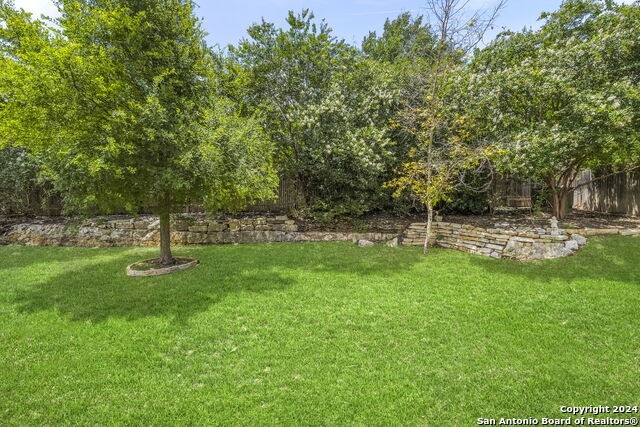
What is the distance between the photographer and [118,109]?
17.3 ft

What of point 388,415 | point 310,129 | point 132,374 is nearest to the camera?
point 388,415

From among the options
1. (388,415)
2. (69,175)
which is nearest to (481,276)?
(388,415)

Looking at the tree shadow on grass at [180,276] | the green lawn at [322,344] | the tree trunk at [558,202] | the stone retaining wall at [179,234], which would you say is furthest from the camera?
the stone retaining wall at [179,234]

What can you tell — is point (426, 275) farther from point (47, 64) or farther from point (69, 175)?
point (47, 64)

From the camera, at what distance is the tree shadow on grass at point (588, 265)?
16.9 ft

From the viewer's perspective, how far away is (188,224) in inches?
357

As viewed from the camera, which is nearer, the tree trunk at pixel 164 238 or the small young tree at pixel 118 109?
the small young tree at pixel 118 109

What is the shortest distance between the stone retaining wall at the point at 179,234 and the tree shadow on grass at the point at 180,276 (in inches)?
28.9

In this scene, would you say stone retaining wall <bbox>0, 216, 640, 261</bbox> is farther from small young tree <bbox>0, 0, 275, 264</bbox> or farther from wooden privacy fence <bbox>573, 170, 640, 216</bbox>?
wooden privacy fence <bbox>573, 170, 640, 216</bbox>

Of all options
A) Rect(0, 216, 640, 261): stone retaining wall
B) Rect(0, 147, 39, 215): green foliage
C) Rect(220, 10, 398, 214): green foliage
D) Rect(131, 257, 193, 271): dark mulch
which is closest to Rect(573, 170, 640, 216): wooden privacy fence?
Rect(0, 216, 640, 261): stone retaining wall

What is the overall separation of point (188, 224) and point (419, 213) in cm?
753

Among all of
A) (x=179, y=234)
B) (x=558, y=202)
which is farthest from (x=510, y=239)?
(x=179, y=234)

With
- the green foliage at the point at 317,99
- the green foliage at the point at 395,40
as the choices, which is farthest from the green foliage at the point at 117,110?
the green foliage at the point at 395,40

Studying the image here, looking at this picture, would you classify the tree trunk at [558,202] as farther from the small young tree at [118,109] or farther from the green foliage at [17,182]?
the green foliage at [17,182]
